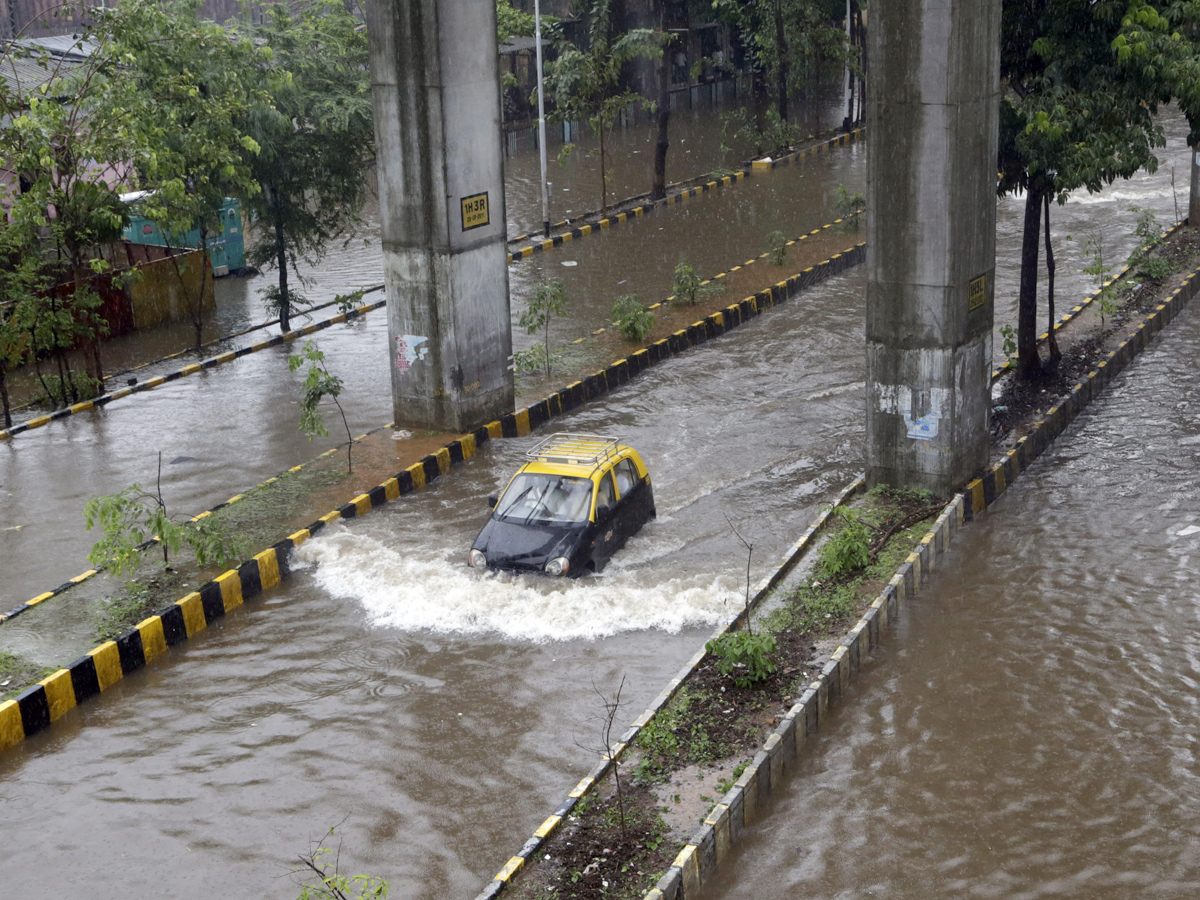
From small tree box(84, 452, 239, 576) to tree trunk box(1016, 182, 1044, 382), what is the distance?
1007cm

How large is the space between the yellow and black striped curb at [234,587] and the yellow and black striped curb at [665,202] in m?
7.35

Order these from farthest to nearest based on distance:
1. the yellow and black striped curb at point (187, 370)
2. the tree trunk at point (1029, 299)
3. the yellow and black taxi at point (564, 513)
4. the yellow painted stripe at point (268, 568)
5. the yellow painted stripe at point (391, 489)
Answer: the yellow and black striped curb at point (187, 370)
the tree trunk at point (1029, 299)
the yellow painted stripe at point (391, 489)
the yellow painted stripe at point (268, 568)
the yellow and black taxi at point (564, 513)

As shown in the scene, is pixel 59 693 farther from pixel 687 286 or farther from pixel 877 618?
pixel 687 286

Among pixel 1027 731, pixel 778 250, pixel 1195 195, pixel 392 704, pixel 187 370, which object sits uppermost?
pixel 1195 195

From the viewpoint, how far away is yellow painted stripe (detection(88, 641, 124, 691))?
10539 millimetres

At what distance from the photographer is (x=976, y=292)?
13062 mm

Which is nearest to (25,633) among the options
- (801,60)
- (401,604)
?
(401,604)

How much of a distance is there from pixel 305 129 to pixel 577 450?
32.4 feet

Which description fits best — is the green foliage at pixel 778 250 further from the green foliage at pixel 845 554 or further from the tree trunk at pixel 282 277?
the green foliage at pixel 845 554

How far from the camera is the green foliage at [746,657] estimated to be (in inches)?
375

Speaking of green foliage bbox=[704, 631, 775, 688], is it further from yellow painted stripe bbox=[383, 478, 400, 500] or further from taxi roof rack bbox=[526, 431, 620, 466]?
yellow painted stripe bbox=[383, 478, 400, 500]

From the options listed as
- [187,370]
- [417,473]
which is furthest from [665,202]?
[417,473]

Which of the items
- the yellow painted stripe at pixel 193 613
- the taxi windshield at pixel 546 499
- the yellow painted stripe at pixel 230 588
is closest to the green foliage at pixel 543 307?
the taxi windshield at pixel 546 499

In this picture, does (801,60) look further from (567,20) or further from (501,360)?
(501,360)
